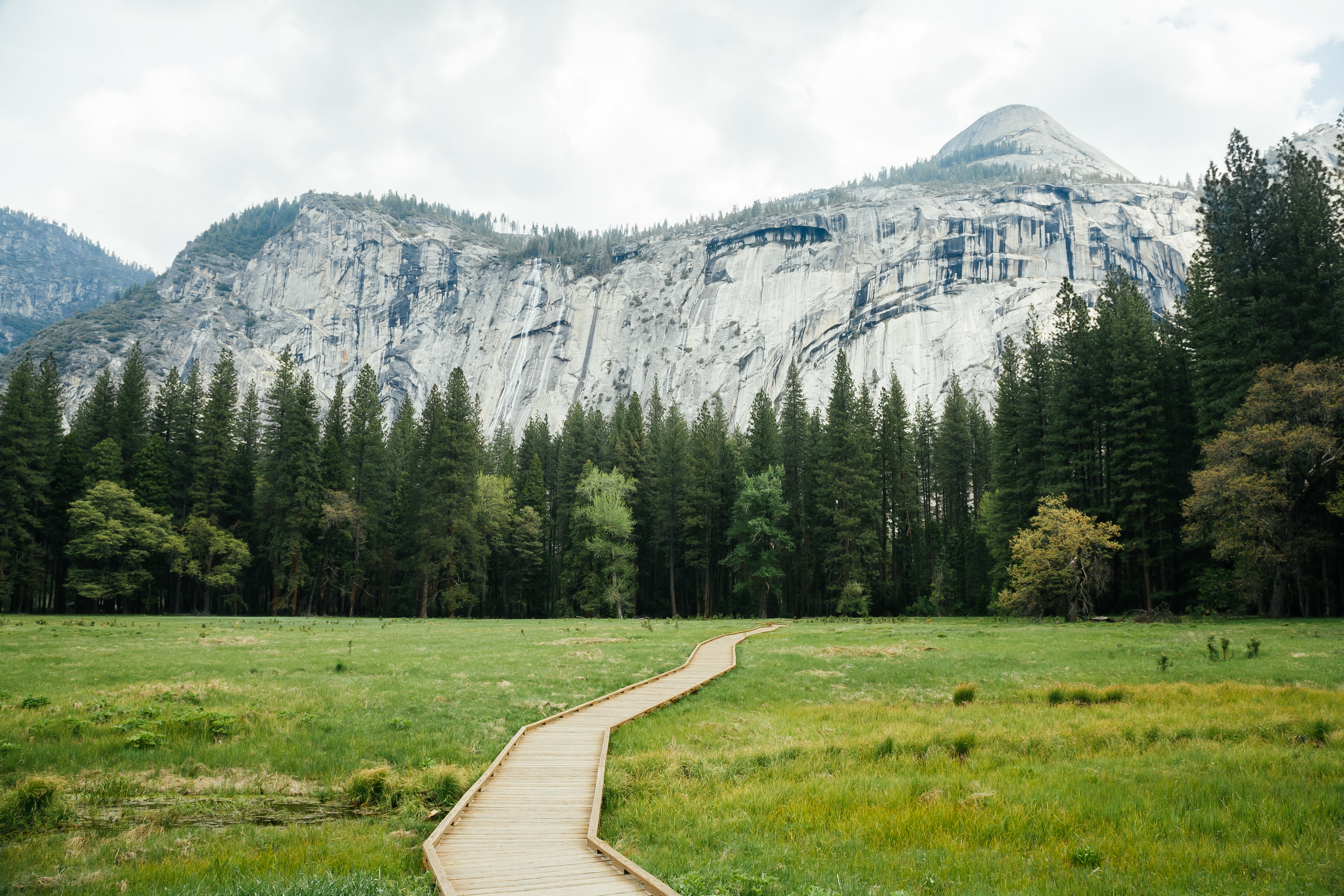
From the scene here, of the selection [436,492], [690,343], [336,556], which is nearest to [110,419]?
[336,556]

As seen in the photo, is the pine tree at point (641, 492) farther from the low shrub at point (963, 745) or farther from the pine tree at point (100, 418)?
the low shrub at point (963, 745)

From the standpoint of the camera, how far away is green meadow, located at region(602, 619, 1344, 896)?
677 cm

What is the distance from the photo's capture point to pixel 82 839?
25.7ft

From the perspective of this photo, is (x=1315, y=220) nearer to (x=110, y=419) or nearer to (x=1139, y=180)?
(x=110, y=419)

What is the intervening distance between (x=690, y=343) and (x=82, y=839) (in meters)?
152

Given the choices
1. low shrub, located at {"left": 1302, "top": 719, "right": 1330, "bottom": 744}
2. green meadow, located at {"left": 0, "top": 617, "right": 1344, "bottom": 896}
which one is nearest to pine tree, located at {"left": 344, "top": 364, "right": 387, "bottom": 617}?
green meadow, located at {"left": 0, "top": 617, "right": 1344, "bottom": 896}

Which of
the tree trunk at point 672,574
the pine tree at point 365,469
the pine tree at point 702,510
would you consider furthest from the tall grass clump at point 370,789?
the pine tree at point 365,469

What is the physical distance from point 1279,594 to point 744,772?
38391 mm

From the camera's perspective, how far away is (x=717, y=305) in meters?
159

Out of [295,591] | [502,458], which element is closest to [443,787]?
[295,591]

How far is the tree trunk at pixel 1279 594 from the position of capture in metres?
33.8

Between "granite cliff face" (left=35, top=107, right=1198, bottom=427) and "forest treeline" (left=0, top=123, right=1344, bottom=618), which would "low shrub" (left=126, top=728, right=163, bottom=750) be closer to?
"forest treeline" (left=0, top=123, right=1344, bottom=618)

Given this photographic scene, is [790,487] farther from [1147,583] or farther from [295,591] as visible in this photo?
[295,591]

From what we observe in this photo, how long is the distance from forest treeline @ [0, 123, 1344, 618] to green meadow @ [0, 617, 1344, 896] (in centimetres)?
2103
